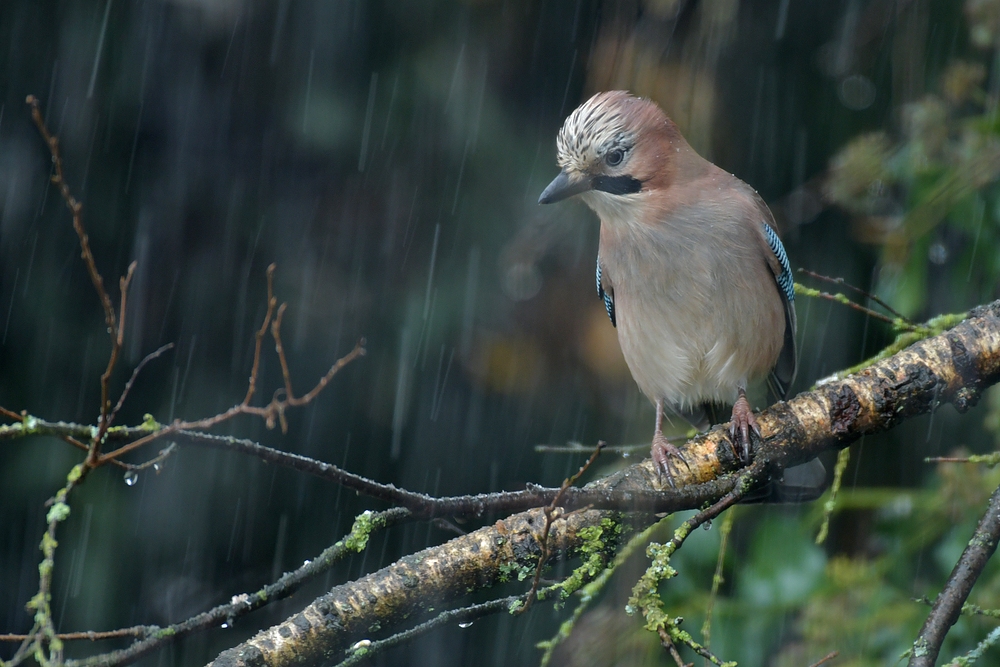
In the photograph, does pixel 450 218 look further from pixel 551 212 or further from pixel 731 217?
pixel 731 217

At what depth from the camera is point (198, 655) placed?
3.28 metres

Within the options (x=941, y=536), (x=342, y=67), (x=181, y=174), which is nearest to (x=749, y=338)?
(x=941, y=536)

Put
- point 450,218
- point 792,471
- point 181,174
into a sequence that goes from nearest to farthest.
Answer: point 792,471 < point 181,174 < point 450,218

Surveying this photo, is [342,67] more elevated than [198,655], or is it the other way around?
[342,67]

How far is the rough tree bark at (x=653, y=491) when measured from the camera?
1.73 m

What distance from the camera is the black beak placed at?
273 centimetres

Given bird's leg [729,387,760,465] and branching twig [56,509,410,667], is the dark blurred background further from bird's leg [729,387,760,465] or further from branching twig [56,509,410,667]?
branching twig [56,509,410,667]

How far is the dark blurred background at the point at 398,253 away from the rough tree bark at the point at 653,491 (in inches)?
27.7

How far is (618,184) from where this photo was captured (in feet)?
9.50

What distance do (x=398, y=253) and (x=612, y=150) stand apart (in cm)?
109

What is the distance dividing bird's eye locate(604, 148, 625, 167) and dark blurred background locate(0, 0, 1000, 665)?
710 millimetres

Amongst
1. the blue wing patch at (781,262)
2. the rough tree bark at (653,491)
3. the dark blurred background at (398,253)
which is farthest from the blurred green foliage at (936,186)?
the rough tree bark at (653,491)

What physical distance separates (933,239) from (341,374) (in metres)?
2.16

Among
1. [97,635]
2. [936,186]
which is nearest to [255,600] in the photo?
[97,635]
